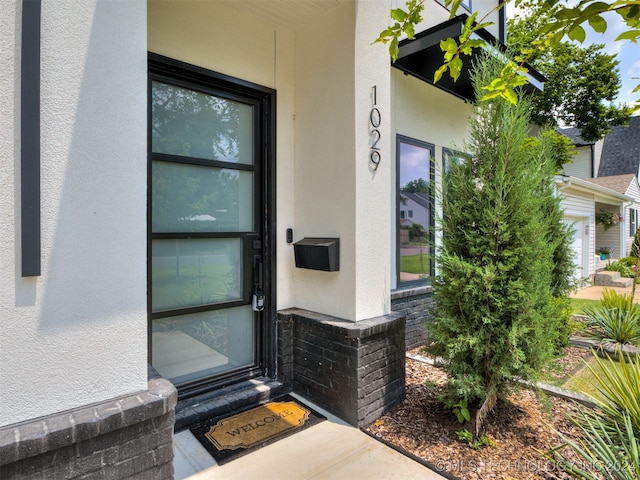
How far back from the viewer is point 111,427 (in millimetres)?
1857

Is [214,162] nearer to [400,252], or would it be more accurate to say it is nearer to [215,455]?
[215,455]

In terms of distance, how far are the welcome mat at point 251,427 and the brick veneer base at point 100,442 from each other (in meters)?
0.79

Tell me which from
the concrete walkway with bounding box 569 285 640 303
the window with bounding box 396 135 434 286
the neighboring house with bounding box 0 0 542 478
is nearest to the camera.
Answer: the neighboring house with bounding box 0 0 542 478

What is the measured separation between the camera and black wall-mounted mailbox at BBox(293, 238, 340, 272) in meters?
3.41

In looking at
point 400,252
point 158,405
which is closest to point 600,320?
point 400,252

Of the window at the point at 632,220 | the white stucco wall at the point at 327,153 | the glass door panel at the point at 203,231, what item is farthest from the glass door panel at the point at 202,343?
the window at the point at 632,220

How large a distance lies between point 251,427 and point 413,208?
3.87 metres

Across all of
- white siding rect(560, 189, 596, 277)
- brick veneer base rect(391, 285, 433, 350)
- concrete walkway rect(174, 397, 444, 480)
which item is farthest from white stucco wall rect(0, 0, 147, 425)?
white siding rect(560, 189, 596, 277)

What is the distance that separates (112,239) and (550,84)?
2045 cm

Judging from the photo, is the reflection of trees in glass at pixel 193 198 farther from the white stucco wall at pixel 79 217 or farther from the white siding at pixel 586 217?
the white siding at pixel 586 217

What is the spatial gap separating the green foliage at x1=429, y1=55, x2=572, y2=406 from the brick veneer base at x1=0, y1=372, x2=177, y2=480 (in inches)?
87.7

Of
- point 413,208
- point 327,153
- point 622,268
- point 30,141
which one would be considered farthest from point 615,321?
point 622,268

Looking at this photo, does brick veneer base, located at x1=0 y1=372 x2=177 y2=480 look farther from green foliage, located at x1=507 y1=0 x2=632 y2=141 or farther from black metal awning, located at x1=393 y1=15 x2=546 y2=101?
green foliage, located at x1=507 y1=0 x2=632 y2=141

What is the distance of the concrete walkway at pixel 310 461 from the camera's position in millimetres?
2535
